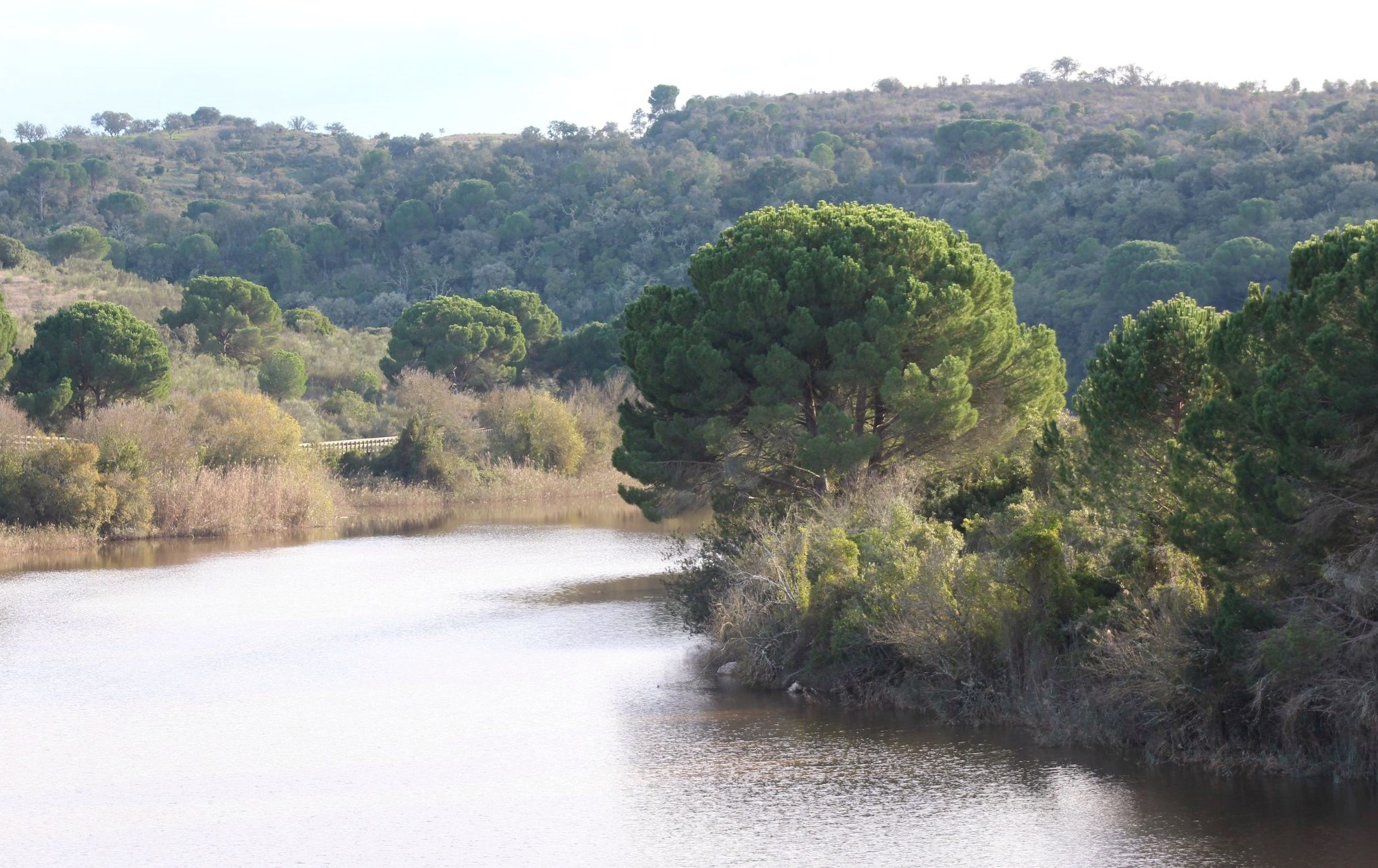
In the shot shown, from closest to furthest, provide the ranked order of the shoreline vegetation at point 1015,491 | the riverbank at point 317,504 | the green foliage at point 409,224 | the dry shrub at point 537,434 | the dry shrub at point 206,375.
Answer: the shoreline vegetation at point 1015,491 → the riverbank at point 317,504 → the dry shrub at point 206,375 → the dry shrub at point 537,434 → the green foliage at point 409,224

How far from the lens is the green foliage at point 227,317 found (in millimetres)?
63438

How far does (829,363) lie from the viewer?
26.2 meters

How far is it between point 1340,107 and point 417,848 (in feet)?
236

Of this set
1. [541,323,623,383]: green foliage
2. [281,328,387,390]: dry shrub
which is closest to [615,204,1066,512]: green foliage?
[541,323,623,383]: green foliage

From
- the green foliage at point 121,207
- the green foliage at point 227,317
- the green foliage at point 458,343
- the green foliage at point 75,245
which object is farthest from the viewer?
the green foliage at point 121,207

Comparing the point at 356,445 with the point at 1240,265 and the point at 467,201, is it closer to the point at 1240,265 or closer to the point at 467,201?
the point at 1240,265

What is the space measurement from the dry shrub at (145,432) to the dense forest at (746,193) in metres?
31.9

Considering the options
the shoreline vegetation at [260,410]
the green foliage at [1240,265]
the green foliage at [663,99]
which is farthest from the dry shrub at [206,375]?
the green foliage at [663,99]

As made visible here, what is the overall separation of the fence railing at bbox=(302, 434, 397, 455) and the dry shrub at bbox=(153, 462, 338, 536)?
621 centimetres

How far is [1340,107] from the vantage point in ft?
242

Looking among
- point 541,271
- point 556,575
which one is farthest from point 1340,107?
point 556,575

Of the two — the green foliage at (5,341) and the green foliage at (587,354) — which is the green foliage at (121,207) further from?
the green foliage at (5,341)

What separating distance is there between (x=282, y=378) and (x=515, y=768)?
153 ft

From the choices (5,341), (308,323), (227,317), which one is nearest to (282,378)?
(227,317)
